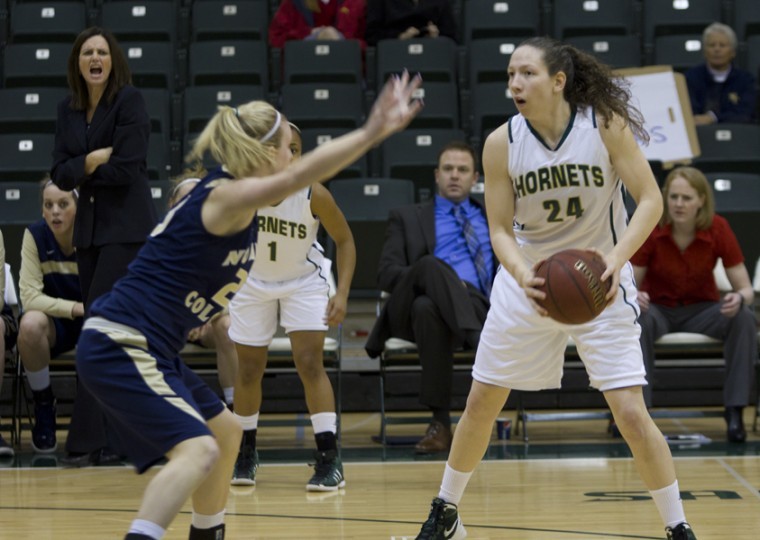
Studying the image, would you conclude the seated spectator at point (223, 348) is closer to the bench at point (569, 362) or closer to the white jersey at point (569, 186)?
the bench at point (569, 362)

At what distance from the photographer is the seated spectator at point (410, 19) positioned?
937cm

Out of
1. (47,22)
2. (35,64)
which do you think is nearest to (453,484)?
(35,64)

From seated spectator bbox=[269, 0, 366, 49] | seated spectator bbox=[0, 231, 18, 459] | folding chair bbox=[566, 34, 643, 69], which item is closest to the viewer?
seated spectator bbox=[0, 231, 18, 459]

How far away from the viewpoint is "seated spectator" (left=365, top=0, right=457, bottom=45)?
9.37 metres

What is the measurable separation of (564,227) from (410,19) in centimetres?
598

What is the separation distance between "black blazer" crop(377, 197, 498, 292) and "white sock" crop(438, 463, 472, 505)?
2496 mm

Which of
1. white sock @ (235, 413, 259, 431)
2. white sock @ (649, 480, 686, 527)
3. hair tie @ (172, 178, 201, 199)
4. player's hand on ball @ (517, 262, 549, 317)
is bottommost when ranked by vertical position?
white sock @ (235, 413, 259, 431)

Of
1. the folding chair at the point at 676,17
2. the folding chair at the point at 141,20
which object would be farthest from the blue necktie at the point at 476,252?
the folding chair at the point at 141,20

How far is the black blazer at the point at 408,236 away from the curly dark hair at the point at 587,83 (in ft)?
8.80

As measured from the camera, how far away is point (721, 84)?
8555mm

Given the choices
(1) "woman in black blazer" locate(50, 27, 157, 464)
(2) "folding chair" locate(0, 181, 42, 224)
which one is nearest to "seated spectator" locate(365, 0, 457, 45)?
(2) "folding chair" locate(0, 181, 42, 224)

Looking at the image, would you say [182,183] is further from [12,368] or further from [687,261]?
[687,261]

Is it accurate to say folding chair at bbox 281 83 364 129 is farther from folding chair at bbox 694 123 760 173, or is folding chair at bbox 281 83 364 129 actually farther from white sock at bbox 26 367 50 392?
white sock at bbox 26 367 50 392

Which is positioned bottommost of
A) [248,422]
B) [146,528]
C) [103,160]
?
[248,422]
